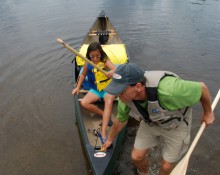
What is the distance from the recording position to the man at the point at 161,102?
3043mm

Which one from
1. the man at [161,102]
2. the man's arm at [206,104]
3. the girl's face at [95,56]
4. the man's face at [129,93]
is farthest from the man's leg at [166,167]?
the girl's face at [95,56]

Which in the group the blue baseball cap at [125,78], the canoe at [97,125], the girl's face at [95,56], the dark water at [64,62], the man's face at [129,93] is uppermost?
the blue baseball cap at [125,78]

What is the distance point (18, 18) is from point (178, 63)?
40.5ft

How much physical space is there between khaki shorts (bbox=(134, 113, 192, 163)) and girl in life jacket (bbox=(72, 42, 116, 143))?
1.49 meters

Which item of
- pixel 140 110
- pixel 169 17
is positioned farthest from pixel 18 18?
pixel 140 110

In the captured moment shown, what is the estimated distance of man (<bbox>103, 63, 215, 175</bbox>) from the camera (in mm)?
3043

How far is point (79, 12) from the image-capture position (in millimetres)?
19219

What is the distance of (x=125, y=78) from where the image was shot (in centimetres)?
297

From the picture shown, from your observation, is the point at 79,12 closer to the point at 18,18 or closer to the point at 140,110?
the point at 18,18

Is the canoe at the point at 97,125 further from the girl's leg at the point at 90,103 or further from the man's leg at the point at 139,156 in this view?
the man's leg at the point at 139,156

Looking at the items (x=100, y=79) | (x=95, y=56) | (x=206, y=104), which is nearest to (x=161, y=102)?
(x=206, y=104)

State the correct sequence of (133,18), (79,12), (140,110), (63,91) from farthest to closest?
(79,12)
(133,18)
(63,91)
(140,110)

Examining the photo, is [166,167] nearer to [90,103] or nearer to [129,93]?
[129,93]

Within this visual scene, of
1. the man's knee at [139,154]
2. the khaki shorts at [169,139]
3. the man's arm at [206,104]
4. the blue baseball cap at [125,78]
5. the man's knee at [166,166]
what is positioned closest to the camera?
the blue baseball cap at [125,78]
